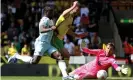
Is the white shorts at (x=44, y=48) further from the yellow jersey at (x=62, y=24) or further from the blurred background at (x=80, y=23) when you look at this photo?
the blurred background at (x=80, y=23)

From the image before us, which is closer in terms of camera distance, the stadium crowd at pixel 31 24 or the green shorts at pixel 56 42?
the green shorts at pixel 56 42

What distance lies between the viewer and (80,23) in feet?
78.6

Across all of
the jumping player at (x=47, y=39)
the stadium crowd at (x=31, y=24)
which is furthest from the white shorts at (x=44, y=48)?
the stadium crowd at (x=31, y=24)

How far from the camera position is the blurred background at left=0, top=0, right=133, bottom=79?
75.0ft

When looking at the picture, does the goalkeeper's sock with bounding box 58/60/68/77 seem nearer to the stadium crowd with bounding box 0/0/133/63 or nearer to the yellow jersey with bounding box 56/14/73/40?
the yellow jersey with bounding box 56/14/73/40

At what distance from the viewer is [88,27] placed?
24.4 m

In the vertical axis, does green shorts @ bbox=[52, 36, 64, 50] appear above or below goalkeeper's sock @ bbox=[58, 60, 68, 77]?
above

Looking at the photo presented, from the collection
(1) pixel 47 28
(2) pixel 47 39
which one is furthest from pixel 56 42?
(1) pixel 47 28

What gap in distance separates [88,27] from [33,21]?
9.16 feet

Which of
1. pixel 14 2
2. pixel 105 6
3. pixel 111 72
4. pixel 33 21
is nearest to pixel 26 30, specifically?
pixel 33 21

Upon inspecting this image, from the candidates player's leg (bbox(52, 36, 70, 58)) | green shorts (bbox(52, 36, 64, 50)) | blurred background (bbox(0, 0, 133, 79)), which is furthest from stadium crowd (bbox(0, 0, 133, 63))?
green shorts (bbox(52, 36, 64, 50))

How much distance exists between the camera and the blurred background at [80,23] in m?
22.9

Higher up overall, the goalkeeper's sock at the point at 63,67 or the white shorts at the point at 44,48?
the white shorts at the point at 44,48

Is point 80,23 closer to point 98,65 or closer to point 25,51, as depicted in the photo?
point 25,51
